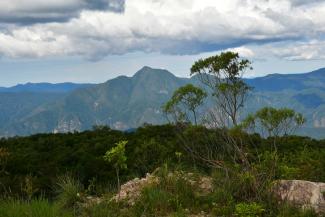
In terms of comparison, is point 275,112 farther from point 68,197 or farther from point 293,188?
point 68,197

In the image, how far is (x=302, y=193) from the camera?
43.7 feet

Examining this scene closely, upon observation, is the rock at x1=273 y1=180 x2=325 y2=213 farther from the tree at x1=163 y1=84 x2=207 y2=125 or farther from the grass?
the tree at x1=163 y1=84 x2=207 y2=125

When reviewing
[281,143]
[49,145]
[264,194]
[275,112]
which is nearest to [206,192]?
[264,194]

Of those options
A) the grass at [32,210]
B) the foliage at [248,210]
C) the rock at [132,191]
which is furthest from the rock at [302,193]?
the grass at [32,210]

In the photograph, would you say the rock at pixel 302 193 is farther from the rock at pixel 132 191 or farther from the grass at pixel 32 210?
the grass at pixel 32 210

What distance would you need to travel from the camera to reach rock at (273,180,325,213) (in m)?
12.6

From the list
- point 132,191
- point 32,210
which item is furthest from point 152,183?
point 32,210

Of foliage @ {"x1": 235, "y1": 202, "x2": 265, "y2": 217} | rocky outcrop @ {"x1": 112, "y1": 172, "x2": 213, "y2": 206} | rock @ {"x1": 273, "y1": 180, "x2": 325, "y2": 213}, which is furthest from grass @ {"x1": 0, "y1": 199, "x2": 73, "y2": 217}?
rock @ {"x1": 273, "y1": 180, "x2": 325, "y2": 213}

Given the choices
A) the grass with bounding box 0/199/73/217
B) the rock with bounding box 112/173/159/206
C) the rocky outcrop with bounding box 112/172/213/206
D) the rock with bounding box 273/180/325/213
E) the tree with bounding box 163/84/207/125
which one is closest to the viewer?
the grass with bounding box 0/199/73/217

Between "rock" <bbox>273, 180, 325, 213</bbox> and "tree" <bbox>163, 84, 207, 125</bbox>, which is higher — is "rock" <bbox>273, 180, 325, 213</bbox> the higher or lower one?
the lower one

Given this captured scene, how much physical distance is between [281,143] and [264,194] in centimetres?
2187

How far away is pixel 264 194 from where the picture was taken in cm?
1256

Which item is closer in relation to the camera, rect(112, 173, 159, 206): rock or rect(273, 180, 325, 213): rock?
rect(273, 180, 325, 213): rock

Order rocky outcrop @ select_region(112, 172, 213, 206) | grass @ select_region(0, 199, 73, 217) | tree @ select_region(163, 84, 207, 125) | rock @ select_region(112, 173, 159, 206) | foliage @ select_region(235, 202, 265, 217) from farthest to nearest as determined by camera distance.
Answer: tree @ select_region(163, 84, 207, 125)
rocky outcrop @ select_region(112, 172, 213, 206)
rock @ select_region(112, 173, 159, 206)
foliage @ select_region(235, 202, 265, 217)
grass @ select_region(0, 199, 73, 217)
